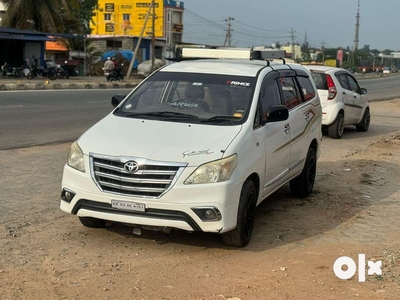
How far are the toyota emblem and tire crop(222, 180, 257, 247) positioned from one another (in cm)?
99

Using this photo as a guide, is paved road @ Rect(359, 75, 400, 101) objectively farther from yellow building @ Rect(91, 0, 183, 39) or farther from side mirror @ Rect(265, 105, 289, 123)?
yellow building @ Rect(91, 0, 183, 39)

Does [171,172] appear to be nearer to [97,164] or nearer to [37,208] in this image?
[97,164]

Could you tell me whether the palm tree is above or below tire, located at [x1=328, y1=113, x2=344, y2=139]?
above

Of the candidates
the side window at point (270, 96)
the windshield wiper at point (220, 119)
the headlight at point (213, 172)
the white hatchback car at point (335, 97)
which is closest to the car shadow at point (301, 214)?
the headlight at point (213, 172)

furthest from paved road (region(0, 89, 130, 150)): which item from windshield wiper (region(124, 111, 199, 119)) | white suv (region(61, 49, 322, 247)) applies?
white suv (region(61, 49, 322, 247))

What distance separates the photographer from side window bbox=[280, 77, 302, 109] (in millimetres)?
6832

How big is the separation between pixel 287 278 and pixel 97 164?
1892mm

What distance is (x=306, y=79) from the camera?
797 cm

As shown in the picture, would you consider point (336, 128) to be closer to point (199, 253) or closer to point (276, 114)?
point (276, 114)

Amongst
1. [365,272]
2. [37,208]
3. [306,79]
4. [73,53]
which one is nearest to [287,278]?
[365,272]

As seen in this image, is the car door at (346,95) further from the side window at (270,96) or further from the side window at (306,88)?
the side window at (270,96)

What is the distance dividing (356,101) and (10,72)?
23.5 m

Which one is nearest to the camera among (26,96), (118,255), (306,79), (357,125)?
(118,255)

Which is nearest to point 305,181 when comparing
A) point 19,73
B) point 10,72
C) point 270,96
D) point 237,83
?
point 270,96
